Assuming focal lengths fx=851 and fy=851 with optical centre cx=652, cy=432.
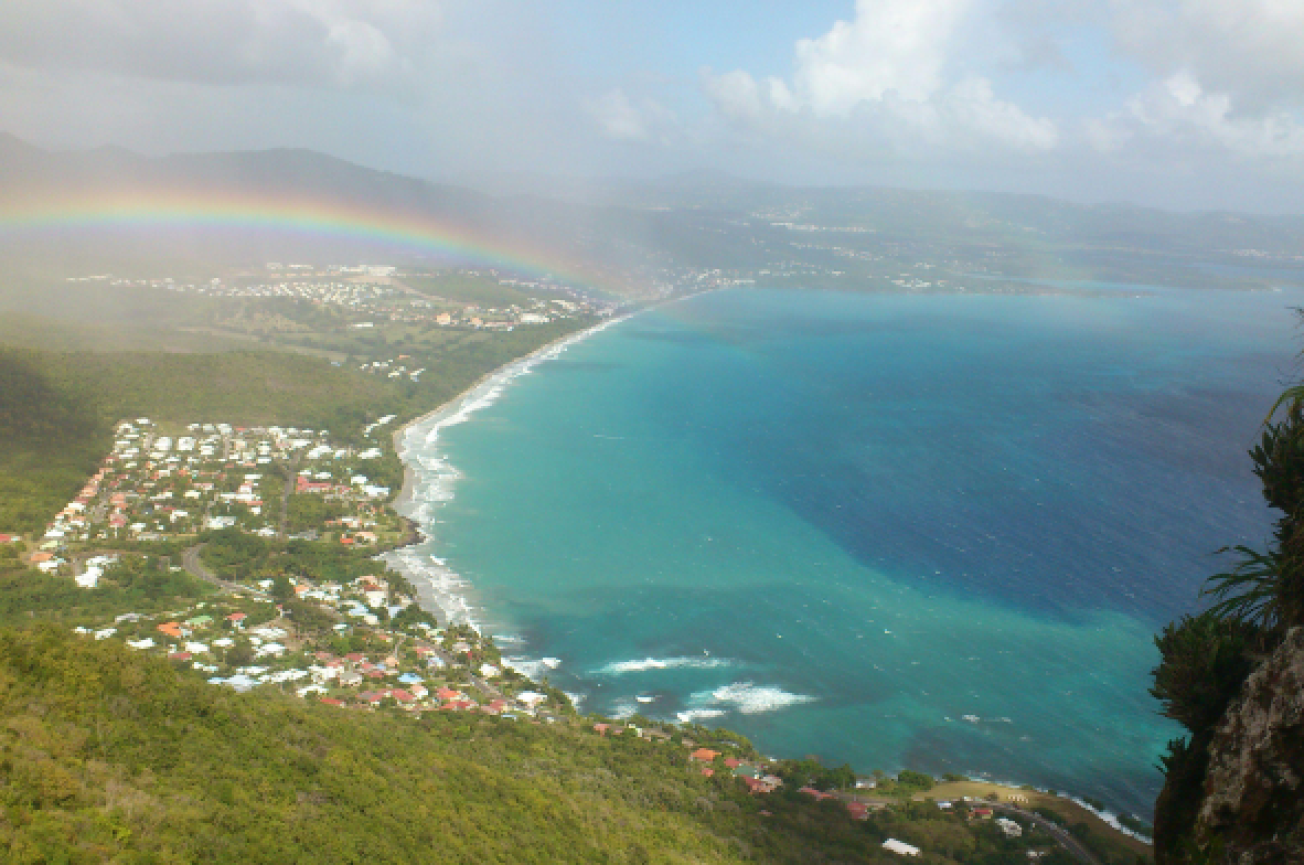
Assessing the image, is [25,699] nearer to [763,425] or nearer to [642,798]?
[642,798]

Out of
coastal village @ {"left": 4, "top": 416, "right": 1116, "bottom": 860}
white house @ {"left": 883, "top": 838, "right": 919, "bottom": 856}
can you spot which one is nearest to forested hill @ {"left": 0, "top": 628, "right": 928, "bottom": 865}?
white house @ {"left": 883, "top": 838, "right": 919, "bottom": 856}

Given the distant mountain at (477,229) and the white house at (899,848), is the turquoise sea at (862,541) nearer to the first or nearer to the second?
the white house at (899,848)

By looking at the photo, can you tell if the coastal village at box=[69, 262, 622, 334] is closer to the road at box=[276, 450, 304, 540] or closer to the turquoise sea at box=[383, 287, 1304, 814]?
the turquoise sea at box=[383, 287, 1304, 814]

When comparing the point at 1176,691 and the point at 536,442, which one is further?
the point at 536,442

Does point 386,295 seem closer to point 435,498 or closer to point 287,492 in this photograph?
point 287,492

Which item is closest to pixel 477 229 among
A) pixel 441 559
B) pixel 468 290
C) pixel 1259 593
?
pixel 468 290

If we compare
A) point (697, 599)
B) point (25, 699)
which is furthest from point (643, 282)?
point (25, 699)
